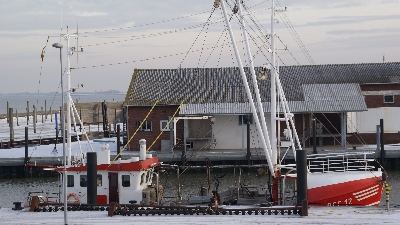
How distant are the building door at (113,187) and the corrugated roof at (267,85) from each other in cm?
1974

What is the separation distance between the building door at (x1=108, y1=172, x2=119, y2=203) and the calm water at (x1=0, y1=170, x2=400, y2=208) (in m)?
6.80

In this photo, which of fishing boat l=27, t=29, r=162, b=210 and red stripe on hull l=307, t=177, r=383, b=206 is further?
fishing boat l=27, t=29, r=162, b=210

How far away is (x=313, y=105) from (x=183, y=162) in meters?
10.5

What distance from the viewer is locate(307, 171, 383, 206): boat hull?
1078 inches

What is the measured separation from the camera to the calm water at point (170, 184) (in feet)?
122

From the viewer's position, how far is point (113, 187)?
28.6 metres

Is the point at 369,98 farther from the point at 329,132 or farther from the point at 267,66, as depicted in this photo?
the point at 267,66

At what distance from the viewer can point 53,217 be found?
84.6ft

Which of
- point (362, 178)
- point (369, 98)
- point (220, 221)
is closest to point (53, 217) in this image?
point (220, 221)

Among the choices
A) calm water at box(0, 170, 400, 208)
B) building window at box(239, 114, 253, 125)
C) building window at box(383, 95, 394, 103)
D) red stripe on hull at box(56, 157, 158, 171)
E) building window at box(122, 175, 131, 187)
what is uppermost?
building window at box(383, 95, 394, 103)

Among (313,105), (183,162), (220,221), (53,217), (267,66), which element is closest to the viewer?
(220,221)

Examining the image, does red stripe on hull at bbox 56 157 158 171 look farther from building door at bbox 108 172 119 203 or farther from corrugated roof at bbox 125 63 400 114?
corrugated roof at bbox 125 63 400 114

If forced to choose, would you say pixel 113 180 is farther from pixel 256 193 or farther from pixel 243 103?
pixel 243 103

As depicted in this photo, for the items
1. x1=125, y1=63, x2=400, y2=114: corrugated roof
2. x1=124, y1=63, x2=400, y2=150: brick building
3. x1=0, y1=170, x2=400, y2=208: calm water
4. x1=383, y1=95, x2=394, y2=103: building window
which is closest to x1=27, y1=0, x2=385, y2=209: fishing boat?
x1=0, y1=170, x2=400, y2=208: calm water
